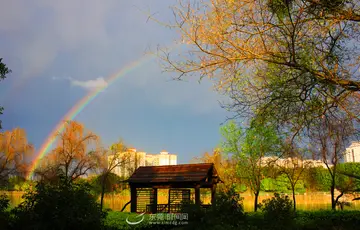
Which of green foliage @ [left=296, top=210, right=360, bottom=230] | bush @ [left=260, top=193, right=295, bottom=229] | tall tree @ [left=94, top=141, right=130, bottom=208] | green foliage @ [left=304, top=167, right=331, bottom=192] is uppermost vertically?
tall tree @ [left=94, top=141, right=130, bottom=208]

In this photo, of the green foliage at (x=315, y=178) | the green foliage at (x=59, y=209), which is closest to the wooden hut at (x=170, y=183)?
the green foliage at (x=59, y=209)

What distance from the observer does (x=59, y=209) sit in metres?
7.35

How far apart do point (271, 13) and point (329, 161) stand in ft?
61.0

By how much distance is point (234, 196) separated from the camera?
9.06m

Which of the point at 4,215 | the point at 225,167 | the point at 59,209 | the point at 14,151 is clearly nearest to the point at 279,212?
the point at 59,209

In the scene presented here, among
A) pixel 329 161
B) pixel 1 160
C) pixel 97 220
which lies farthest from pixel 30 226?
pixel 1 160

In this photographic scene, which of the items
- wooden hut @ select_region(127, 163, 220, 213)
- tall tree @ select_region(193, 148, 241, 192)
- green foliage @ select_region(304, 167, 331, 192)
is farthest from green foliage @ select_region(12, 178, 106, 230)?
green foliage @ select_region(304, 167, 331, 192)

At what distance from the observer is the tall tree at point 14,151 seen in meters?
29.3

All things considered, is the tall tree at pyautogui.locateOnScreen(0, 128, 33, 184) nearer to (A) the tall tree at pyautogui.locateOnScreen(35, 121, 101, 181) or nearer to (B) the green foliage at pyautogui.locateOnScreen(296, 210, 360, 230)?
(A) the tall tree at pyautogui.locateOnScreen(35, 121, 101, 181)

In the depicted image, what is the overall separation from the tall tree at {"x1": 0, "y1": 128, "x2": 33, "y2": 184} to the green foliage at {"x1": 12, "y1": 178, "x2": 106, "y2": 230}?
2239 centimetres

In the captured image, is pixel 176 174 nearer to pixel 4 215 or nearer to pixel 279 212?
pixel 279 212

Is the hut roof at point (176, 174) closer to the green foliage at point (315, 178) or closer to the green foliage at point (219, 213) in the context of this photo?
the green foliage at point (219, 213)

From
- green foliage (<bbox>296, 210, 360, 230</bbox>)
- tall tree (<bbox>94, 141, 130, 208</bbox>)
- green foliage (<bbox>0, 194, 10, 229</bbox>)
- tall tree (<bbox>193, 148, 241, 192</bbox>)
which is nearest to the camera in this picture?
green foliage (<bbox>0, 194, 10, 229</bbox>)

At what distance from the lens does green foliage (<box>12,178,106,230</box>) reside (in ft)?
23.8
